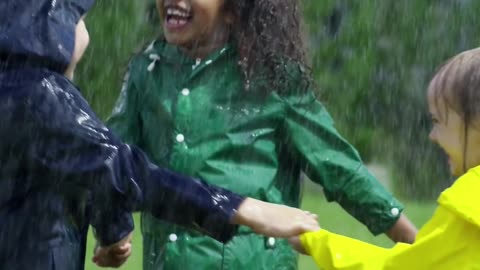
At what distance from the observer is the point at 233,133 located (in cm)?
384

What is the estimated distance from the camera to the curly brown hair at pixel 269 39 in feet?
12.8

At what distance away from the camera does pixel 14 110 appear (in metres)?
2.95

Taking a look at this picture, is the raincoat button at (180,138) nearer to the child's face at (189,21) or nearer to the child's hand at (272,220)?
the child's face at (189,21)

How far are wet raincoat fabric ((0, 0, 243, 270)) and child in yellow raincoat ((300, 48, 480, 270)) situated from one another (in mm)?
265

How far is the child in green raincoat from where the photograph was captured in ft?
12.5

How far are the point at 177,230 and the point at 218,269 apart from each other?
156 millimetres

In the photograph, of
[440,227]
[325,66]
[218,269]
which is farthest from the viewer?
[325,66]

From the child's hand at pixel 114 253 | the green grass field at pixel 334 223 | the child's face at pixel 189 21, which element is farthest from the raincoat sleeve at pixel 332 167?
the green grass field at pixel 334 223

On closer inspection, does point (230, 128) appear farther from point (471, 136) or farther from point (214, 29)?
point (471, 136)

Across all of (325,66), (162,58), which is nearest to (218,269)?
(162,58)

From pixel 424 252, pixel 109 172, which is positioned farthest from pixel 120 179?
pixel 424 252

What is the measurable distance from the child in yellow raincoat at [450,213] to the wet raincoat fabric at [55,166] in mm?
265

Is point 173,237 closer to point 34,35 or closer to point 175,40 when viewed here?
point 175,40

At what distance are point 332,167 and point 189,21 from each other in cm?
A: 57
